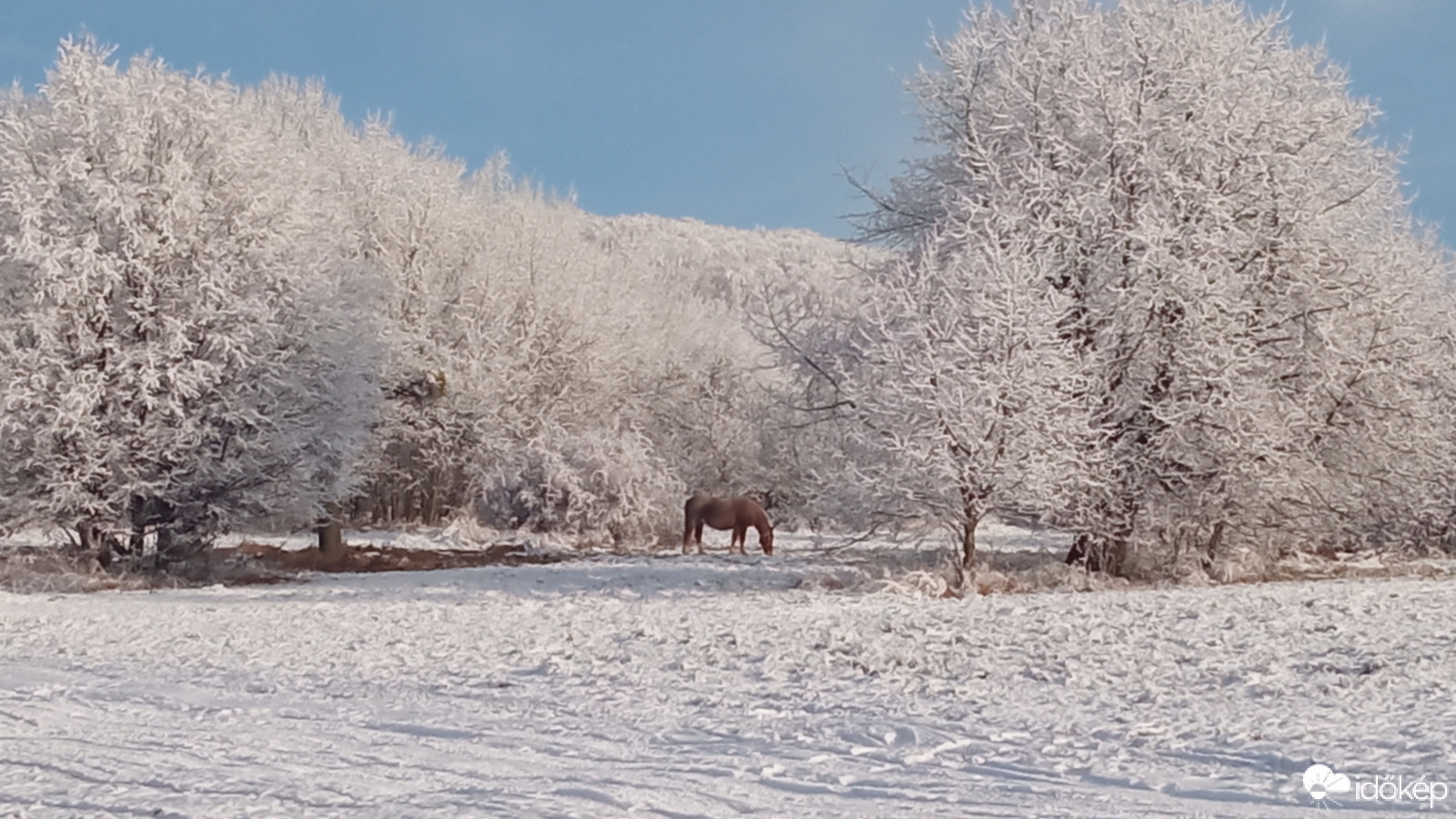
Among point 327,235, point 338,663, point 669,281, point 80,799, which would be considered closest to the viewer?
point 80,799

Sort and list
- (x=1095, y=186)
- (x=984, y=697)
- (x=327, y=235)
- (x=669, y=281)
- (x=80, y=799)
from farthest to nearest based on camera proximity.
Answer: (x=669, y=281), (x=327, y=235), (x=1095, y=186), (x=984, y=697), (x=80, y=799)

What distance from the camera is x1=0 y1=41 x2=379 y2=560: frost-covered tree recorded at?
1945 cm

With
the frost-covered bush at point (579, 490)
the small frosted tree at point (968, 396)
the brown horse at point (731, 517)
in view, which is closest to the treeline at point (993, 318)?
the small frosted tree at point (968, 396)

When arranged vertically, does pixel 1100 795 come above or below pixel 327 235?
below

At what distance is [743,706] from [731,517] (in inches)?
607

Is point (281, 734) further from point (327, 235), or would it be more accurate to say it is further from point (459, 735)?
point (327, 235)

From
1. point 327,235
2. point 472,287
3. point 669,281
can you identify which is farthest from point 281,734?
point 669,281

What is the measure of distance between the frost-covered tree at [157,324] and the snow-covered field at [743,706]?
585 centimetres

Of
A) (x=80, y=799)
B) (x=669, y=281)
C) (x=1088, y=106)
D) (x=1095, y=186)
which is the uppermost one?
(x=669, y=281)

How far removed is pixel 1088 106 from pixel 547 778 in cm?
1346

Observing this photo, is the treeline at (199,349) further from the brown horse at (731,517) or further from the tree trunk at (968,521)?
the tree trunk at (968,521)

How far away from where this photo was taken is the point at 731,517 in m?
24.0

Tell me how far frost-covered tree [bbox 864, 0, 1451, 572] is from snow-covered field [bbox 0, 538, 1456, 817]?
2.53 metres

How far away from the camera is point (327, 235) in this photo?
933 inches
